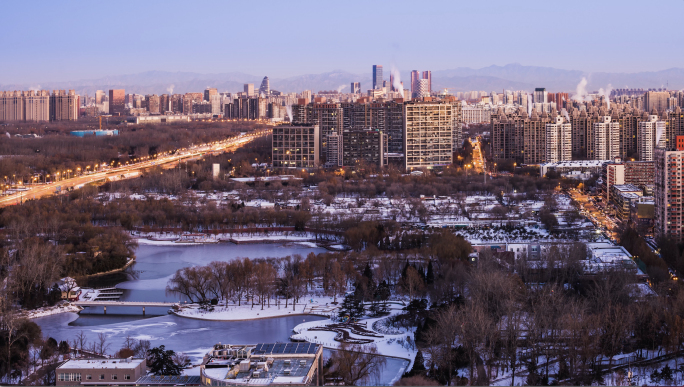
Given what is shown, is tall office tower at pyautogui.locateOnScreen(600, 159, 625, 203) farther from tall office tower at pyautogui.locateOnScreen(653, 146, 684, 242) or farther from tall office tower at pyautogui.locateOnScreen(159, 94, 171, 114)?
tall office tower at pyautogui.locateOnScreen(159, 94, 171, 114)

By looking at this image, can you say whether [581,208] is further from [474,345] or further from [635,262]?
[474,345]

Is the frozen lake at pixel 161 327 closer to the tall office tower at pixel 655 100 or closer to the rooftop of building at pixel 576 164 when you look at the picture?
the rooftop of building at pixel 576 164

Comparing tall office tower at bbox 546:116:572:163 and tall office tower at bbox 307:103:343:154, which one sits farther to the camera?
tall office tower at bbox 307:103:343:154

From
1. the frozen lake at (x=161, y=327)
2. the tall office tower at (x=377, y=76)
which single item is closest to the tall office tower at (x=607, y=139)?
the frozen lake at (x=161, y=327)

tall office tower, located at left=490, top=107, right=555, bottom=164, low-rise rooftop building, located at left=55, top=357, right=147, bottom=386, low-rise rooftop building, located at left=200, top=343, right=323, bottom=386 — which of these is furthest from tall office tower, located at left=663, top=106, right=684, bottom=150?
low-rise rooftop building, located at left=55, top=357, right=147, bottom=386

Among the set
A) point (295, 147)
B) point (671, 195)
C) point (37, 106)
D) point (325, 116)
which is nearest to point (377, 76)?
point (37, 106)

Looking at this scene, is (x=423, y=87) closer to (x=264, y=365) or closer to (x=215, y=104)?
(x=215, y=104)
